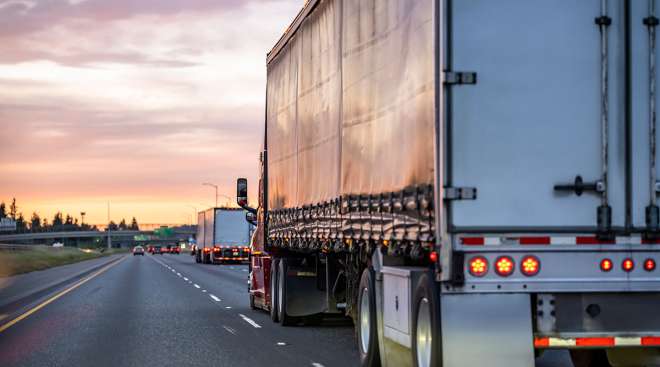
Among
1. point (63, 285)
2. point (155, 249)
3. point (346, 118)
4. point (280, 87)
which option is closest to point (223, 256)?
point (63, 285)

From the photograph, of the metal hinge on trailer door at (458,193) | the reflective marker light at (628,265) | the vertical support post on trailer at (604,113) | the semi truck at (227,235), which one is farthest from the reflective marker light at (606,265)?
the semi truck at (227,235)

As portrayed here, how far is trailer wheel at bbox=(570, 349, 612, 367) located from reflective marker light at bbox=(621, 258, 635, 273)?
2.60 metres

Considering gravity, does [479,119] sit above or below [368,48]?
below

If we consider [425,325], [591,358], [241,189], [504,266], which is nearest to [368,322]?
[591,358]

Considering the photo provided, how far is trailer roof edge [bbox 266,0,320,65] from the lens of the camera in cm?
1578

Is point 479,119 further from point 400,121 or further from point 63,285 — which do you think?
point 63,285

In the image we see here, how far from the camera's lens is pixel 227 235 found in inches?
2709

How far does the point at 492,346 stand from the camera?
28.9 ft

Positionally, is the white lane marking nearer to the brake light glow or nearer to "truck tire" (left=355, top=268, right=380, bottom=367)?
"truck tire" (left=355, top=268, right=380, bottom=367)

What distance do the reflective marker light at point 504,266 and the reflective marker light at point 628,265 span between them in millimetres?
972

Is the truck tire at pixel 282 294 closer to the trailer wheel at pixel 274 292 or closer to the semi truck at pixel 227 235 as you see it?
the trailer wheel at pixel 274 292

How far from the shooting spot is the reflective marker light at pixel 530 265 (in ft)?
29.2

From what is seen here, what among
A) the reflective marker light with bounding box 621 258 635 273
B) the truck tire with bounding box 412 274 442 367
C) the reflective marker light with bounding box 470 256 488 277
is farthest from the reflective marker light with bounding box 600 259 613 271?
the truck tire with bounding box 412 274 442 367

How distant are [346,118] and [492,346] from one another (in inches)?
A: 192
